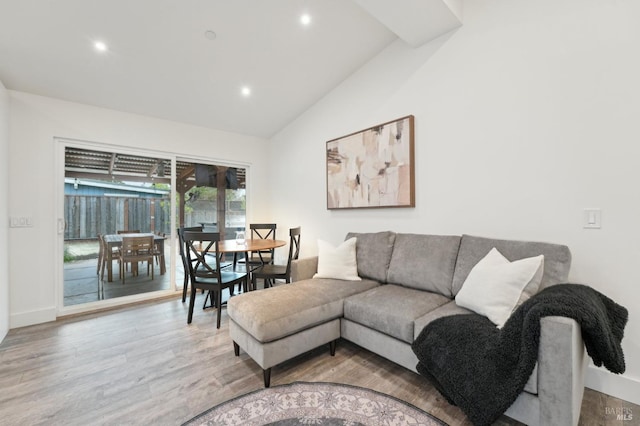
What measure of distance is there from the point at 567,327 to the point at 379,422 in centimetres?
108

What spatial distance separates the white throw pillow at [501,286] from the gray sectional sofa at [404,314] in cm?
13

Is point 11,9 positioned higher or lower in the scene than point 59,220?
higher

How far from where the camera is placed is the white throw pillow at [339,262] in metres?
2.76

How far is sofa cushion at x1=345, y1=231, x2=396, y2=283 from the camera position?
2.72 meters

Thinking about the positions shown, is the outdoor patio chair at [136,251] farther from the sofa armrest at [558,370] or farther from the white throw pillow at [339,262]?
the sofa armrest at [558,370]

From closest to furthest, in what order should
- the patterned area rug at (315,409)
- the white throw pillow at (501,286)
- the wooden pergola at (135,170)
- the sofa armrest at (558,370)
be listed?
1. the sofa armrest at (558,370)
2. the patterned area rug at (315,409)
3. the white throw pillow at (501,286)
4. the wooden pergola at (135,170)

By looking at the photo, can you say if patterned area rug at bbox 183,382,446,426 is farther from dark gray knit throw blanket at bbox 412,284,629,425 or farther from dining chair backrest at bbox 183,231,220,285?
dining chair backrest at bbox 183,231,220,285

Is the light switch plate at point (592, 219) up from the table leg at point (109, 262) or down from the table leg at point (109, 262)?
up

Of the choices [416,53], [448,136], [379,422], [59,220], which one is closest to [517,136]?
[448,136]

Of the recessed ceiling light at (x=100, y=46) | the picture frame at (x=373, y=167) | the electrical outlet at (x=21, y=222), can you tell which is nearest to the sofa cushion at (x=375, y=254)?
the picture frame at (x=373, y=167)

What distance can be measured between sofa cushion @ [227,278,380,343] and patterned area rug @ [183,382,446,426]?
361mm

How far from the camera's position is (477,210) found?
2434mm

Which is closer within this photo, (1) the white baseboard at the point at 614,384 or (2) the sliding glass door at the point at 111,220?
(1) the white baseboard at the point at 614,384

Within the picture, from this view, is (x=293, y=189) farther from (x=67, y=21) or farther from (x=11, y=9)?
(x=11, y=9)
